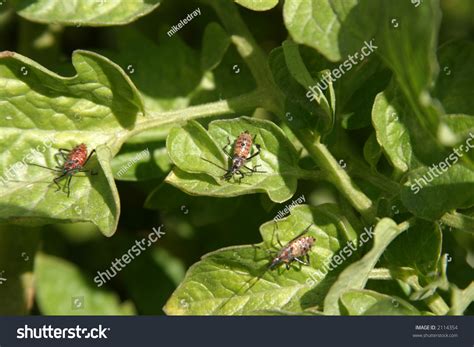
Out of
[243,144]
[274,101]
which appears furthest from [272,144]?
A: [274,101]

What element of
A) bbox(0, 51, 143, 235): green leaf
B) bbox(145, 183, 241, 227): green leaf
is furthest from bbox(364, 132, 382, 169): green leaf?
bbox(0, 51, 143, 235): green leaf

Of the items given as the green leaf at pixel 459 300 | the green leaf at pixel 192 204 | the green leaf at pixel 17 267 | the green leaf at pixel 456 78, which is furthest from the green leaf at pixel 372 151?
the green leaf at pixel 17 267

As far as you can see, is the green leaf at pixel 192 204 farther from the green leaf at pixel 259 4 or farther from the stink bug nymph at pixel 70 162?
the green leaf at pixel 259 4

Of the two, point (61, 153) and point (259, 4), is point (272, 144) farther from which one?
point (61, 153)

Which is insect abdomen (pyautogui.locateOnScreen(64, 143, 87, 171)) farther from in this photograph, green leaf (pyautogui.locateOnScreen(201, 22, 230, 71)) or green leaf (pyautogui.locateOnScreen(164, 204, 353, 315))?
green leaf (pyautogui.locateOnScreen(201, 22, 230, 71))

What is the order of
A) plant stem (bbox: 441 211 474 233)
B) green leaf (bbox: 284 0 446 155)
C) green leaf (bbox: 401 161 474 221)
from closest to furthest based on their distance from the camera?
green leaf (bbox: 284 0 446 155) < green leaf (bbox: 401 161 474 221) < plant stem (bbox: 441 211 474 233)

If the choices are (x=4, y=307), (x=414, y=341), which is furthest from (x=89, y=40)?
(x=414, y=341)

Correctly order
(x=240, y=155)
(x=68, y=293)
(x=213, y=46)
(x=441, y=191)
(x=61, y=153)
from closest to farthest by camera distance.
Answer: (x=441, y=191)
(x=240, y=155)
(x=61, y=153)
(x=213, y=46)
(x=68, y=293)

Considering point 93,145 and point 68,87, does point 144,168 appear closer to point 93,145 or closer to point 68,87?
point 93,145
